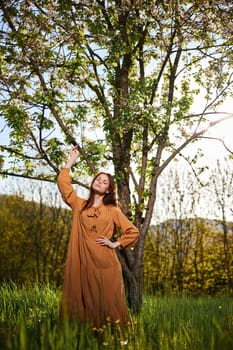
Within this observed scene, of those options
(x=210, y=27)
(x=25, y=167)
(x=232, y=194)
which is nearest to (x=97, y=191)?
(x=25, y=167)

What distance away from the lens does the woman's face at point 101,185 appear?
15.3ft

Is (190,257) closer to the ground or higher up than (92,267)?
closer to the ground

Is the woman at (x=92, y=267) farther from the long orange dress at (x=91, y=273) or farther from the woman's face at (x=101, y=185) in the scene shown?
the woman's face at (x=101, y=185)

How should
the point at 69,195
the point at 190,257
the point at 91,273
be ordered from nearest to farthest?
the point at 91,273, the point at 69,195, the point at 190,257

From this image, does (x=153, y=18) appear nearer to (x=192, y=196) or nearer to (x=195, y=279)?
(x=192, y=196)

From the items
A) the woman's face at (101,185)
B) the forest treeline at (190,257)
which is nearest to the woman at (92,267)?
the woman's face at (101,185)

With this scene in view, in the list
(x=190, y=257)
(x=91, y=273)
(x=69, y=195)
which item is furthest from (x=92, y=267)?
(x=190, y=257)

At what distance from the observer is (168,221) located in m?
11.4

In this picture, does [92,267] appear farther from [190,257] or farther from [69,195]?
[190,257]

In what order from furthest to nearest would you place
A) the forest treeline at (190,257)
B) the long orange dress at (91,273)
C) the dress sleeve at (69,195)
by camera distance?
the forest treeline at (190,257) < the dress sleeve at (69,195) < the long orange dress at (91,273)

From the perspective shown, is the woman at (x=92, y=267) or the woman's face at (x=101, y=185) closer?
the woman at (x=92, y=267)

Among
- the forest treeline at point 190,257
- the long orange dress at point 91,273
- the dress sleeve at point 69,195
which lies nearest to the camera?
the long orange dress at point 91,273

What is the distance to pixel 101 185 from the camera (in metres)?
4.66

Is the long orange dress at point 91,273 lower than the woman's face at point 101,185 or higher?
lower
